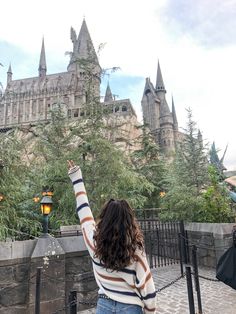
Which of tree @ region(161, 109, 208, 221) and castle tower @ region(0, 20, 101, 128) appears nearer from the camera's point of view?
tree @ region(161, 109, 208, 221)

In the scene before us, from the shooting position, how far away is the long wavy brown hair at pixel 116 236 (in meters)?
1.73

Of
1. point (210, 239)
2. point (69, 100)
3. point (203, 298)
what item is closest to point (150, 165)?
point (210, 239)

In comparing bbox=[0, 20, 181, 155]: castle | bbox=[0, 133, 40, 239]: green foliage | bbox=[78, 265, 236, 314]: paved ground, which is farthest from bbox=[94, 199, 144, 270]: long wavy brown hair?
bbox=[0, 20, 181, 155]: castle

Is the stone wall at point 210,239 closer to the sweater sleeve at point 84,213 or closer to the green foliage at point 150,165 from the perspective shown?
the sweater sleeve at point 84,213

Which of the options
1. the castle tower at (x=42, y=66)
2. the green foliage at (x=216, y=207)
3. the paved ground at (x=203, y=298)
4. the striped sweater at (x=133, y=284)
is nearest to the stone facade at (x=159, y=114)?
the castle tower at (x=42, y=66)

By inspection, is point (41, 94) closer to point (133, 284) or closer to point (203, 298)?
point (203, 298)

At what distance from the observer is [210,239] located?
8109 millimetres

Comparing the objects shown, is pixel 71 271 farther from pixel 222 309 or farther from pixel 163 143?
pixel 163 143

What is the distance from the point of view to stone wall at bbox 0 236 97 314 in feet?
14.1

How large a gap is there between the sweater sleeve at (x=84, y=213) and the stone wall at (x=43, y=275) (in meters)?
2.72

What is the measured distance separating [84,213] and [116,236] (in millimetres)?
413

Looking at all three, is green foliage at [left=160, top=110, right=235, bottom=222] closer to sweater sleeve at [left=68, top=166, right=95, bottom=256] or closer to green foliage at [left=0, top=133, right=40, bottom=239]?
green foliage at [left=0, top=133, right=40, bottom=239]

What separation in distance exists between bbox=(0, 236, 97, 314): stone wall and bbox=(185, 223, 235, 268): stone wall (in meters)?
3.78

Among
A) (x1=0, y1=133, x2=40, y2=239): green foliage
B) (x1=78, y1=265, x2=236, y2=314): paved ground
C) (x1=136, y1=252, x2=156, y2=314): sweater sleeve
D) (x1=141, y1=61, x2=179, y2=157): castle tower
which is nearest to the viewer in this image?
(x1=136, y1=252, x2=156, y2=314): sweater sleeve
